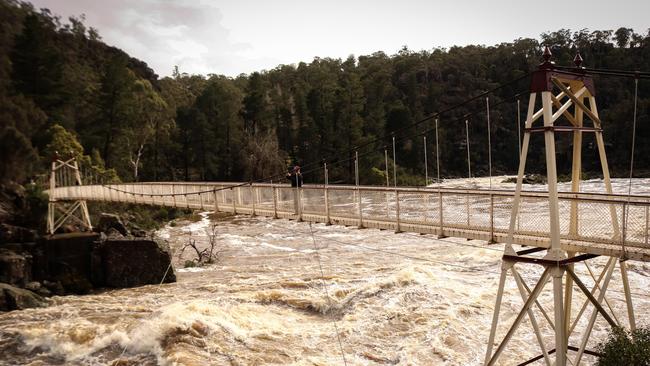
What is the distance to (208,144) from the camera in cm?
5294

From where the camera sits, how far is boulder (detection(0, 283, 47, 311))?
50.4ft

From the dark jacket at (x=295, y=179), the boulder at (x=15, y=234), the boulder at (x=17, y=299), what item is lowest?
the boulder at (x=17, y=299)

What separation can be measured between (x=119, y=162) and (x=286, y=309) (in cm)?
3531

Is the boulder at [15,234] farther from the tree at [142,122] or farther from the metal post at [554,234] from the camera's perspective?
the tree at [142,122]

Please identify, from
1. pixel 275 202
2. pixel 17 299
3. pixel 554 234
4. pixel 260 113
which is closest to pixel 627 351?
pixel 554 234

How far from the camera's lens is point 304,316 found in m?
14.0

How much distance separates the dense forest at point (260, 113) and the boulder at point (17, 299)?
12252 millimetres

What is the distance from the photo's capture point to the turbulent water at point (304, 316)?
1167 cm

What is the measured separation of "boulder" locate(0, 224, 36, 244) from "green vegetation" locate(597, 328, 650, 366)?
21.1 meters

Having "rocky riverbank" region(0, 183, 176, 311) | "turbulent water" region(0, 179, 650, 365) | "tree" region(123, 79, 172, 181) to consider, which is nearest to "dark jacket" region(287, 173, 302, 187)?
"turbulent water" region(0, 179, 650, 365)

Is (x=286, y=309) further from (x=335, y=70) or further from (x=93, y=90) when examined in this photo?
(x=335, y=70)

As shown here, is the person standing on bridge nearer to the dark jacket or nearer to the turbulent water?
the dark jacket

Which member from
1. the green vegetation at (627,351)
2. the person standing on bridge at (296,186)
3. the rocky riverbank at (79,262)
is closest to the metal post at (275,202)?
the person standing on bridge at (296,186)

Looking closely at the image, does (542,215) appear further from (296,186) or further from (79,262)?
(79,262)
